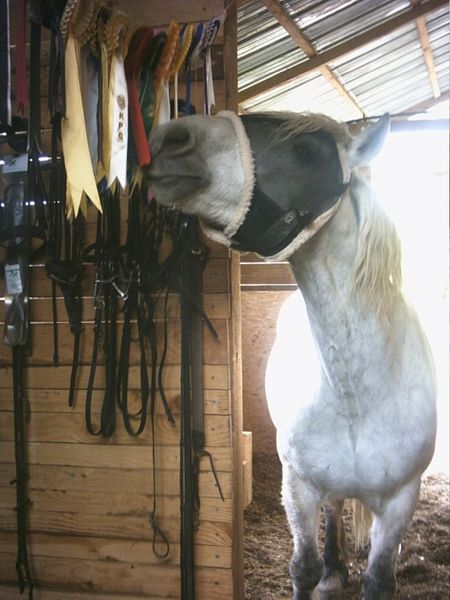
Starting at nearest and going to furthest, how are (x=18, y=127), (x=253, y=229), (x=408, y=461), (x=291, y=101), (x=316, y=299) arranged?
1. (x=253, y=229)
2. (x=316, y=299)
3. (x=408, y=461)
4. (x=18, y=127)
5. (x=291, y=101)

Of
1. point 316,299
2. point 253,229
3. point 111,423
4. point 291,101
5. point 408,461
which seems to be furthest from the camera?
point 291,101

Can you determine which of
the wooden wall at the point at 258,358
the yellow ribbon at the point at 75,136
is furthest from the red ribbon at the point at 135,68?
the wooden wall at the point at 258,358

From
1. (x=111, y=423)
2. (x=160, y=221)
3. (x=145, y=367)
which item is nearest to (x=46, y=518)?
(x=111, y=423)

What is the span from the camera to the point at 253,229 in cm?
138

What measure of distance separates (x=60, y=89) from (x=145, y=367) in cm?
99

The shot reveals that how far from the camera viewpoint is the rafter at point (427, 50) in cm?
374

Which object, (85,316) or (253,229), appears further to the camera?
(85,316)

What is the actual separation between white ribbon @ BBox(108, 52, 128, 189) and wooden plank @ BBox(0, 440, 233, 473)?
1057mm

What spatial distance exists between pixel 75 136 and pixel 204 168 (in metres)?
0.48

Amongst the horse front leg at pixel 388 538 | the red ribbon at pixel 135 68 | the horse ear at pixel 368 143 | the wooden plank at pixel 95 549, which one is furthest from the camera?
the wooden plank at pixel 95 549

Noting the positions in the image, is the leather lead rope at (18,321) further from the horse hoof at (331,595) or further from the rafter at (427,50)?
the rafter at (427,50)

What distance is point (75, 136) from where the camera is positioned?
1564 mm

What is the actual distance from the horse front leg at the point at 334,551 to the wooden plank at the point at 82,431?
0.70 m

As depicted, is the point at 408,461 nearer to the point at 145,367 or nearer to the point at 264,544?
the point at 145,367
